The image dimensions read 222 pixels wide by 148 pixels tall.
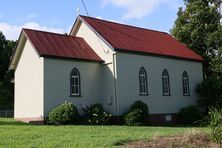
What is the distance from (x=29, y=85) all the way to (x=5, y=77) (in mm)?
28916

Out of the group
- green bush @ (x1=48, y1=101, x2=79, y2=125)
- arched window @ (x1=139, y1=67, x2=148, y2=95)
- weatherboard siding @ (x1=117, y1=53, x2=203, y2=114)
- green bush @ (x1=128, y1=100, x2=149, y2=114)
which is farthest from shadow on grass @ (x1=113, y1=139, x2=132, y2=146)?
arched window @ (x1=139, y1=67, x2=148, y2=95)

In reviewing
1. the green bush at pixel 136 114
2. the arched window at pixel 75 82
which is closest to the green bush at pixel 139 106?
the green bush at pixel 136 114

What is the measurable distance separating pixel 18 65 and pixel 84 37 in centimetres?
594

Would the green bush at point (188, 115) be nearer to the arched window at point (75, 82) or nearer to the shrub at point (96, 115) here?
the shrub at point (96, 115)

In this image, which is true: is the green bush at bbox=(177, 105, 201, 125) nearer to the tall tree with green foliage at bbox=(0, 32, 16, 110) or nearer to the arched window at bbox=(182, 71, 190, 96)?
the arched window at bbox=(182, 71, 190, 96)

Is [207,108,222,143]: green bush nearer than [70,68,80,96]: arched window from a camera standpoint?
Yes

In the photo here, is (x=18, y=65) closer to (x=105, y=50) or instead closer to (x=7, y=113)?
(x=105, y=50)

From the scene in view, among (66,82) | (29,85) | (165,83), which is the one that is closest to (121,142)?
(66,82)

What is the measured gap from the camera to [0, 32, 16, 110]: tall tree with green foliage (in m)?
52.6

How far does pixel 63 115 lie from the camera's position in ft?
80.5

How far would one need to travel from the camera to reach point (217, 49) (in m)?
40.8

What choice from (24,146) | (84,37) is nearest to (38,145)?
(24,146)

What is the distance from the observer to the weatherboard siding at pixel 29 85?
1047 inches

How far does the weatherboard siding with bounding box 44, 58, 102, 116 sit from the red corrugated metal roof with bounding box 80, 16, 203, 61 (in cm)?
278
